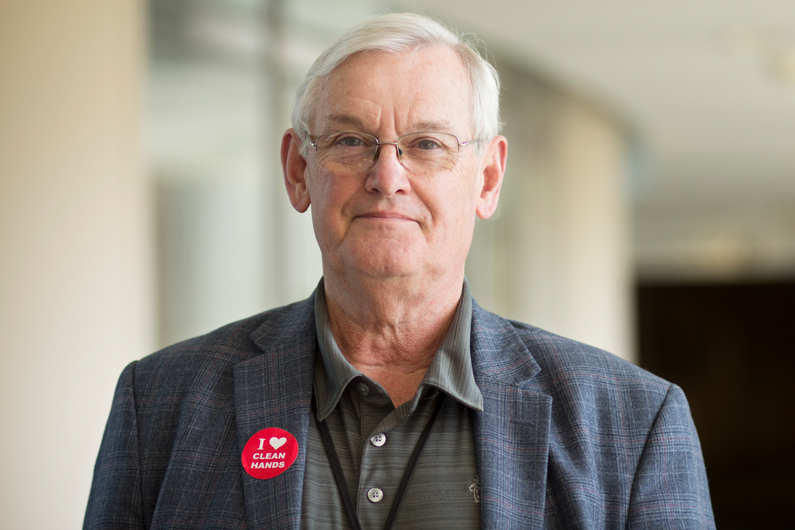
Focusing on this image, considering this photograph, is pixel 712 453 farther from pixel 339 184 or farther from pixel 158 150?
pixel 339 184

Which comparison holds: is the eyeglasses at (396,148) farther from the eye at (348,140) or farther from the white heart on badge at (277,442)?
the white heart on badge at (277,442)

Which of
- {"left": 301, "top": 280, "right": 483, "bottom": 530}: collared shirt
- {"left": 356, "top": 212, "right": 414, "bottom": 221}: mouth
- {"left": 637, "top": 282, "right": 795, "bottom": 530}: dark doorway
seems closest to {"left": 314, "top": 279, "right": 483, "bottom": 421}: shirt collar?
{"left": 301, "top": 280, "right": 483, "bottom": 530}: collared shirt

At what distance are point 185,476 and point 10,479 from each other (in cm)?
125

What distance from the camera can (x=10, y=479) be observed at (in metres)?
2.36

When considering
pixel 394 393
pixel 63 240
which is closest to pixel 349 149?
pixel 394 393

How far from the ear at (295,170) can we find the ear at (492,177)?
380mm

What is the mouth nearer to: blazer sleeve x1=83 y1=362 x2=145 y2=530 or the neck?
the neck

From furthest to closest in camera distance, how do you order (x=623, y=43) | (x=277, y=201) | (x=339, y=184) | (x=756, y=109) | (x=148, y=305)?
(x=756, y=109)
(x=623, y=43)
(x=277, y=201)
(x=148, y=305)
(x=339, y=184)

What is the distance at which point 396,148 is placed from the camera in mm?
1504

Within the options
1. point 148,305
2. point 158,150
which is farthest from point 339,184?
point 158,150

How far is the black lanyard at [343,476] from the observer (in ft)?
4.54

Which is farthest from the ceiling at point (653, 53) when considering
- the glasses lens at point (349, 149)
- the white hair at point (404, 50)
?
the glasses lens at point (349, 149)

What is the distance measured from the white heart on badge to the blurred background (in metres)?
1.31

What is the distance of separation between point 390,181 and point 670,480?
0.75m
